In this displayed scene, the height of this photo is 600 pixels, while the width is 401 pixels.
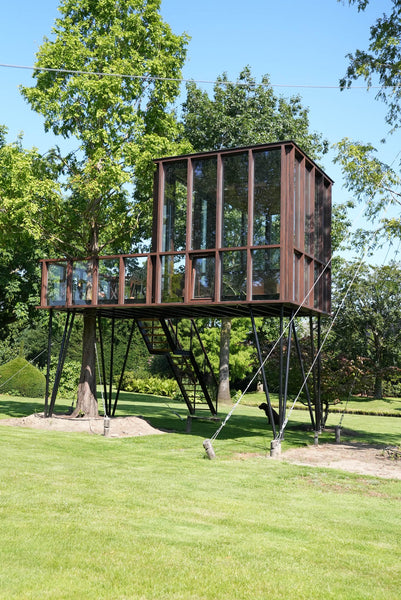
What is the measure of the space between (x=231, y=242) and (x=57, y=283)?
5578 millimetres

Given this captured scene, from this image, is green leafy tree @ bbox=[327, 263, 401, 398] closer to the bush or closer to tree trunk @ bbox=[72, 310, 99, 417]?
the bush

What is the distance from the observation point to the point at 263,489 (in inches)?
353

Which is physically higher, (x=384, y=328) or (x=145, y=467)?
(x=384, y=328)

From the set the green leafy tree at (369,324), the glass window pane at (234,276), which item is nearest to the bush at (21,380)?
the glass window pane at (234,276)

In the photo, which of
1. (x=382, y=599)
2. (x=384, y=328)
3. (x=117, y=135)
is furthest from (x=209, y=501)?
(x=384, y=328)

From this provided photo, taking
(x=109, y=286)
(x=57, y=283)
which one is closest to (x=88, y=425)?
(x=109, y=286)

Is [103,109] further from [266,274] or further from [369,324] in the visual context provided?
[369,324]

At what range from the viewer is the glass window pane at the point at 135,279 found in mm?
16047

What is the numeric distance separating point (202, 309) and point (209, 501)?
8.74 meters

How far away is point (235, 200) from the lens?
14.9m

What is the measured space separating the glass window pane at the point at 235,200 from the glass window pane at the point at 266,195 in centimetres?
27

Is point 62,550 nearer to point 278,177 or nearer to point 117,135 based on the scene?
point 278,177

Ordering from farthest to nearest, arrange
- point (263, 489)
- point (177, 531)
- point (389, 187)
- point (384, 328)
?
point (384, 328) < point (389, 187) < point (263, 489) < point (177, 531)

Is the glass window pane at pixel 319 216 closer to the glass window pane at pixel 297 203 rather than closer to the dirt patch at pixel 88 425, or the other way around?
the glass window pane at pixel 297 203
